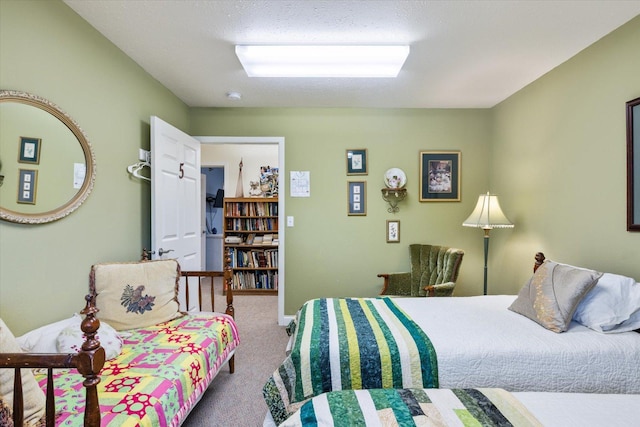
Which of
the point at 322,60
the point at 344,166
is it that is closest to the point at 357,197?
the point at 344,166

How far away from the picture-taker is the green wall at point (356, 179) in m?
3.46

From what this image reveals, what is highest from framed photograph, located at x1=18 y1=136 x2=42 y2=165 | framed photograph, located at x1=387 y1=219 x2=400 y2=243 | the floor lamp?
framed photograph, located at x1=18 y1=136 x2=42 y2=165

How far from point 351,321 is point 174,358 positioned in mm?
985

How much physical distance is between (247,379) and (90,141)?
197 centimetres

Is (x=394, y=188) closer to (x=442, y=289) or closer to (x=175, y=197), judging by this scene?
(x=442, y=289)

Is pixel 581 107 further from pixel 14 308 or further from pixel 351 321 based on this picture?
pixel 14 308

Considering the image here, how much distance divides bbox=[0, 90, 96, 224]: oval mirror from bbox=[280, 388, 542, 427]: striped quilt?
5.40 feet

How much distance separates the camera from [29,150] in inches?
63.2

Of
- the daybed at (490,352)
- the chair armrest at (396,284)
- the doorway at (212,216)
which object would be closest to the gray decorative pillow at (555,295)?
the daybed at (490,352)

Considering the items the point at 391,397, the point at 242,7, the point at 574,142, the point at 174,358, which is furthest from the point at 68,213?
the point at 574,142

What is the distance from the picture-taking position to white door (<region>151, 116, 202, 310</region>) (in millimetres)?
2523

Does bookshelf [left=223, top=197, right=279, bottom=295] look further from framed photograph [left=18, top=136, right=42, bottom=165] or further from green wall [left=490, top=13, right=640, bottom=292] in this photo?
framed photograph [left=18, top=136, right=42, bottom=165]

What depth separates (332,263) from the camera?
3.47 meters

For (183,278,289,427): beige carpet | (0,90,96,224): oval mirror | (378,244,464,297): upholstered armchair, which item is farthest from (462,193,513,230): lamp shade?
(0,90,96,224): oval mirror
